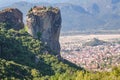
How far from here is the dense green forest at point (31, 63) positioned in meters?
75.1

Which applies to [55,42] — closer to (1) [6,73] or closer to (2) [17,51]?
(2) [17,51]

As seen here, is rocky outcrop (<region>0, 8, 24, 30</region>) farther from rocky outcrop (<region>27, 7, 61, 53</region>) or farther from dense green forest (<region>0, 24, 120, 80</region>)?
rocky outcrop (<region>27, 7, 61, 53</region>)

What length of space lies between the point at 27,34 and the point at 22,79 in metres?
29.6

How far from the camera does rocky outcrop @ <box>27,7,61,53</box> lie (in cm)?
10681

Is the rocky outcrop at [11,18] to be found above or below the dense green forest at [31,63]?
above

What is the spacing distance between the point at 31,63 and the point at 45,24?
68.1 ft

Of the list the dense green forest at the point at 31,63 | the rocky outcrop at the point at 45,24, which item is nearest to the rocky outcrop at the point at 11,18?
the dense green forest at the point at 31,63

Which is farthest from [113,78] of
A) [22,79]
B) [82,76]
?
[22,79]

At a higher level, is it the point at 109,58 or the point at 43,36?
A: the point at 43,36

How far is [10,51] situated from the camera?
291 feet

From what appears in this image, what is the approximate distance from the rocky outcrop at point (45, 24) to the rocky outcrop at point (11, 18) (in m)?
2.51

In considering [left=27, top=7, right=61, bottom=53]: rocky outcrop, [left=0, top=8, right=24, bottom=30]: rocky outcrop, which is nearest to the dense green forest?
[left=0, top=8, right=24, bottom=30]: rocky outcrop

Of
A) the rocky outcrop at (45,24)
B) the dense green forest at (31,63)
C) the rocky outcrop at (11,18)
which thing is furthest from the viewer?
the rocky outcrop at (45,24)

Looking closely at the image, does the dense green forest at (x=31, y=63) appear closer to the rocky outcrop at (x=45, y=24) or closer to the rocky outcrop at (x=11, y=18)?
the rocky outcrop at (x=11, y=18)
